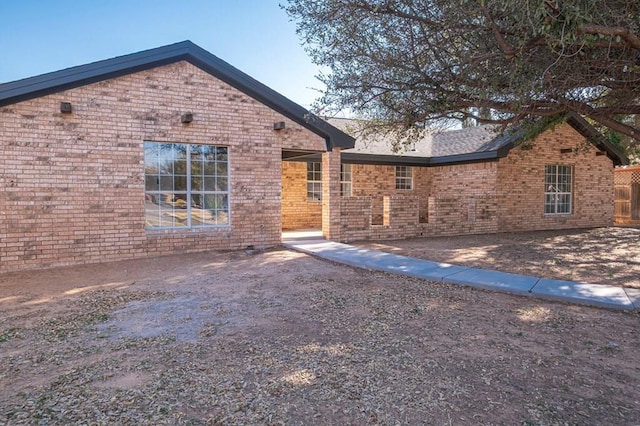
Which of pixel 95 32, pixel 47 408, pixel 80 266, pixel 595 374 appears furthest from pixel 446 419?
pixel 95 32

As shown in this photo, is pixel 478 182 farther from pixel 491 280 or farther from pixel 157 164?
pixel 157 164

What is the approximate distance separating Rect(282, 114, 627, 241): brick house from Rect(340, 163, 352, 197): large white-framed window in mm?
40

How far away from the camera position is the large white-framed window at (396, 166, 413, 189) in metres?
17.6

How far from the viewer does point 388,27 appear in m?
7.98

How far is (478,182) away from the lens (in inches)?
642

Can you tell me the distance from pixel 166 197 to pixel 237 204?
1725 mm

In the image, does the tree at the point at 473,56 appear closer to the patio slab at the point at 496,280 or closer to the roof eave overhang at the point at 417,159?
the patio slab at the point at 496,280

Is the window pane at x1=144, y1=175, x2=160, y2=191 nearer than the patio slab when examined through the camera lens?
No

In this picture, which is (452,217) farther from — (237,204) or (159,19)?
(159,19)

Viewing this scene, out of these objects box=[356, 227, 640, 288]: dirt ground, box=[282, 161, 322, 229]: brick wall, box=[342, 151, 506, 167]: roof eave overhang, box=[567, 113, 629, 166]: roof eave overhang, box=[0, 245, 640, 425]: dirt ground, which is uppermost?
box=[567, 113, 629, 166]: roof eave overhang

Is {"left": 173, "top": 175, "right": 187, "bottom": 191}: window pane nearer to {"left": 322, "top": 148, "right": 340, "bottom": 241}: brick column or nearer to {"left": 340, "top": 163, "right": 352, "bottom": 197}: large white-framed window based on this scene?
{"left": 322, "top": 148, "right": 340, "bottom": 241}: brick column

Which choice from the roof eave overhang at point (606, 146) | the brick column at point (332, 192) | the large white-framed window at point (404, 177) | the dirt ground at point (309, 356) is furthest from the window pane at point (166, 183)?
the roof eave overhang at point (606, 146)

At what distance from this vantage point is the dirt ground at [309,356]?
10.0 feet

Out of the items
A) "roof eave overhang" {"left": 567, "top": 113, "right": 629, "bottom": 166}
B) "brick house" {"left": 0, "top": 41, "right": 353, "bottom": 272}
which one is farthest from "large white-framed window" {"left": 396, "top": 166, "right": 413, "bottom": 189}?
"roof eave overhang" {"left": 567, "top": 113, "right": 629, "bottom": 166}
